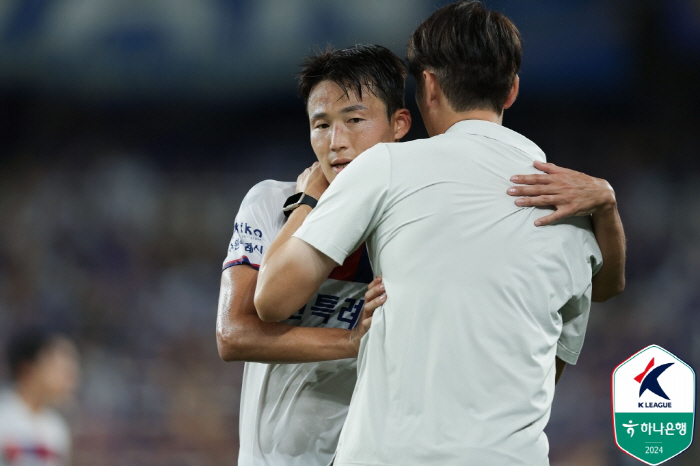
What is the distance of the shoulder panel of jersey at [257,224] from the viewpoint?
8.07 ft

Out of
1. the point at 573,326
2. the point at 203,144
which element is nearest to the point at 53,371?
the point at 203,144

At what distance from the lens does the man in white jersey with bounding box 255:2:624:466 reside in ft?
5.39

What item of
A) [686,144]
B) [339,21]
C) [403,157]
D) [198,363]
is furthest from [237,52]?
[403,157]

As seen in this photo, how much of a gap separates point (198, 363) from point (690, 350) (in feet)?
16.1

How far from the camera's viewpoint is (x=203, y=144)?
8.65 metres

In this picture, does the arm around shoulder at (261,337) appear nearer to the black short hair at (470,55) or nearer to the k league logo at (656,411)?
the black short hair at (470,55)

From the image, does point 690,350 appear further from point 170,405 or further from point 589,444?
point 170,405

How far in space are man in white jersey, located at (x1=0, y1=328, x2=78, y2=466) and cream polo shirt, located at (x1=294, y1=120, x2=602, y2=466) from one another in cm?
458

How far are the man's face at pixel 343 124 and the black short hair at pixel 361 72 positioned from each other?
28mm

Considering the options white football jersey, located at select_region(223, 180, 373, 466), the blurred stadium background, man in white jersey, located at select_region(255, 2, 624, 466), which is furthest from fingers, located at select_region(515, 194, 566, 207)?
the blurred stadium background

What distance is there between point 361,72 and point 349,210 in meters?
1.10

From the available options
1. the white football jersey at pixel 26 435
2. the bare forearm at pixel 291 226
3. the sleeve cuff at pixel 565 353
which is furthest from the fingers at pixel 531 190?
the white football jersey at pixel 26 435

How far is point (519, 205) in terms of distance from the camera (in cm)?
179

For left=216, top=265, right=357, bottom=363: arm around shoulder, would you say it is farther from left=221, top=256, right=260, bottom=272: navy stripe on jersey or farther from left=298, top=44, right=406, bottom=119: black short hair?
left=298, top=44, right=406, bottom=119: black short hair
